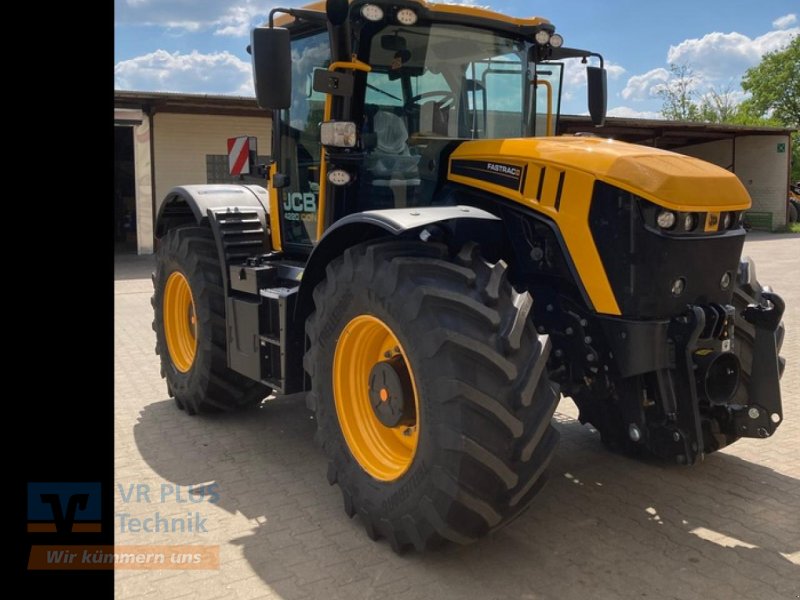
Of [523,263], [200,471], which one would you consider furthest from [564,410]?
[200,471]

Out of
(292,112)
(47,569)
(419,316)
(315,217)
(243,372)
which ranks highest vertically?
(292,112)

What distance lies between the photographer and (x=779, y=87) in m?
51.8

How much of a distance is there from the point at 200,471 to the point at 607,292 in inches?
102

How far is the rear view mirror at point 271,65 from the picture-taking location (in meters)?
3.78

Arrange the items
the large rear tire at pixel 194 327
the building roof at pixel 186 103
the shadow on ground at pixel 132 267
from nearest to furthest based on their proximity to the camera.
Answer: the large rear tire at pixel 194 327 → the shadow on ground at pixel 132 267 → the building roof at pixel 186 103

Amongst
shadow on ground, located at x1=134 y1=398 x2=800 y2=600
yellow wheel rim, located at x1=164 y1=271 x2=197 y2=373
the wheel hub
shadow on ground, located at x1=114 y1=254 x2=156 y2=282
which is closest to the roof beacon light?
the wheel hub

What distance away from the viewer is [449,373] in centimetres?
309

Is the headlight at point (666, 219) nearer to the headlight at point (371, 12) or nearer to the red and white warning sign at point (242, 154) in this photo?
the headlight at point (371, 12)

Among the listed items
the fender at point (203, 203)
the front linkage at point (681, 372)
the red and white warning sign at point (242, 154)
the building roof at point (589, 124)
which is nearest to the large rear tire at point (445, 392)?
the front linkage at point (681, 372)

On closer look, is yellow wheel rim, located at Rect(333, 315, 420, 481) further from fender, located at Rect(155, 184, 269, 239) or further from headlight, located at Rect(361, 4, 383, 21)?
fender, located at Rect(155, 184, 269, 239)

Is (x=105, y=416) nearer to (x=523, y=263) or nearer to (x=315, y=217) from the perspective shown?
(x=315, y=217)

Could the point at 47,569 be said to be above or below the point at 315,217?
below

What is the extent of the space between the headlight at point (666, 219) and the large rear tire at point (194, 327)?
304 cm

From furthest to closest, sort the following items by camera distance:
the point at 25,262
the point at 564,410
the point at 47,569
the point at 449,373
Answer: the point at 564,410 → the point at 25,262 → the point at 47,569 → the point at 449,373
